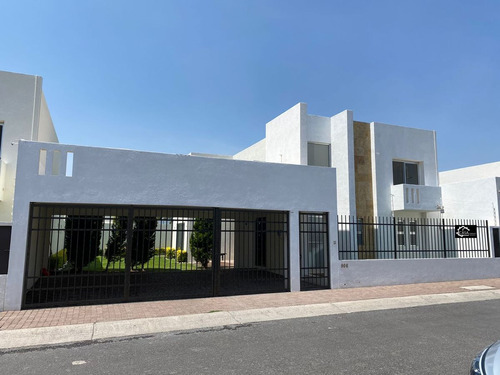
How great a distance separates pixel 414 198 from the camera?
15594 mm

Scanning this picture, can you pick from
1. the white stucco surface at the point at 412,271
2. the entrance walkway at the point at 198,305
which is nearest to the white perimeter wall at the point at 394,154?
the white stucco surface at the point at 412,271

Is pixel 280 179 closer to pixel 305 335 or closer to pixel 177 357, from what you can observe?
pixel 305 335

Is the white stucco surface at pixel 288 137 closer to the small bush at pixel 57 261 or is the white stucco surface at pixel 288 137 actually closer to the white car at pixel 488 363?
the small bush at pixel 57 261

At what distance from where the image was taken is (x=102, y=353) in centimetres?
559

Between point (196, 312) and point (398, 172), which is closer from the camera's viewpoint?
point (196, 312)

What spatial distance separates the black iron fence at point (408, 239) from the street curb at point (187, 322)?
13.3 ft

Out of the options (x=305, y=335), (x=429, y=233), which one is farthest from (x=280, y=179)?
(x=429, y=233)

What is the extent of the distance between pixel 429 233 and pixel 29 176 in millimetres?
15269

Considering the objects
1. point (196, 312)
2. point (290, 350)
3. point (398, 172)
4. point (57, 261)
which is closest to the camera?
point (290, 350)

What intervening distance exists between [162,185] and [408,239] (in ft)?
36.3

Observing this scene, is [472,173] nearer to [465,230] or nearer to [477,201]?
[477,201]

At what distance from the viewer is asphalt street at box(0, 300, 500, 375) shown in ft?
16.0

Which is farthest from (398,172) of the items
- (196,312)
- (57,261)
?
(57,261)

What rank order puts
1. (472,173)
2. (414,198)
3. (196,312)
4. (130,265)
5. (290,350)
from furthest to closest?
(472,173) < (414,198) < (130,265) < (196,312) < (290,350)
